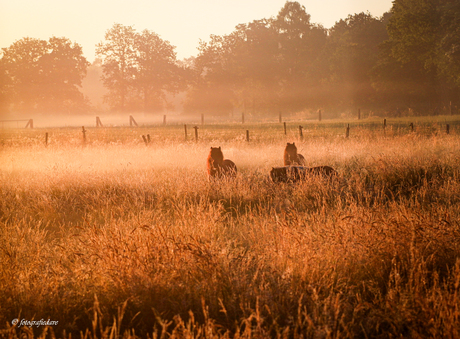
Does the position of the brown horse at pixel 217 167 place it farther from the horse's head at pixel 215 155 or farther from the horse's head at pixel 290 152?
the horse's head at pixel 290 152

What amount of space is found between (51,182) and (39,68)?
57.9 metres

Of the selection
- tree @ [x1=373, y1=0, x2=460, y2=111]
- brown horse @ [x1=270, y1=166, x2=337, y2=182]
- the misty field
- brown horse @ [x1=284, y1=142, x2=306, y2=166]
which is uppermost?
tree @ [x1=373, y1=0, x2=460, y2=111]

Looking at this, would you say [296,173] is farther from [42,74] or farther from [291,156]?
[42,74]

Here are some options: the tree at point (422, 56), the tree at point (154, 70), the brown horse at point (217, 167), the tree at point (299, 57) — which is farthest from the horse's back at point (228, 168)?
the tree at point (154, 70)

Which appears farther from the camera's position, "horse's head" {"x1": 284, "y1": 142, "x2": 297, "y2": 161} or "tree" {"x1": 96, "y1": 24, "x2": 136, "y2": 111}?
"tree" {"x1": 96, "y1": 24, "x2": 136, "y2": 111}

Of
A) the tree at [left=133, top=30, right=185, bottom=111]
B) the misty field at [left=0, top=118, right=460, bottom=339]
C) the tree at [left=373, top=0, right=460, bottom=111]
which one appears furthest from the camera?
the tree at [left=133, top=30, right=185, bottom=111]

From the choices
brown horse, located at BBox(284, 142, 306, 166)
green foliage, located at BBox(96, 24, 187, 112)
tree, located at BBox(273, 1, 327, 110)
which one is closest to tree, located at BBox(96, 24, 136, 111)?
green foliage, located at BBox(96, 24, 187, 112)

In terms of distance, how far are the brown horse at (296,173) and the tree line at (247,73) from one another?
135 ft

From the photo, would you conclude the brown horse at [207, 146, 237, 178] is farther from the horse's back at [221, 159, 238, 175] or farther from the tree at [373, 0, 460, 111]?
the tree at [373, 0, 460, 111]

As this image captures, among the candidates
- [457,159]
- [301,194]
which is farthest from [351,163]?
[301,194]

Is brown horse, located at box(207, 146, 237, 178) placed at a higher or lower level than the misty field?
higher

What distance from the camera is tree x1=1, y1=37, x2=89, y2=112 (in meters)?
55.4

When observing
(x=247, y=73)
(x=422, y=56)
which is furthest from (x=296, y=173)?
(x=247, y=73)

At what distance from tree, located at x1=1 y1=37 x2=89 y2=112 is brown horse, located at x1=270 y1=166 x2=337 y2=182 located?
58.8 metres
